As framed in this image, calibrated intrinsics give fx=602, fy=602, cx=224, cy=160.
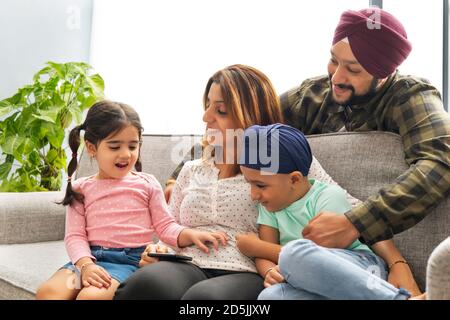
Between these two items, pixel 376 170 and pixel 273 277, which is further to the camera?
pixel 376 170

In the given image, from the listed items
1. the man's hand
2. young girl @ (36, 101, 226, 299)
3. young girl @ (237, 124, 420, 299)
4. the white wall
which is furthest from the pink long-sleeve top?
the white wall

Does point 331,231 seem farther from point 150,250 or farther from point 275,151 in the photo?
point 150,250

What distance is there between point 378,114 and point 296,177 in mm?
327


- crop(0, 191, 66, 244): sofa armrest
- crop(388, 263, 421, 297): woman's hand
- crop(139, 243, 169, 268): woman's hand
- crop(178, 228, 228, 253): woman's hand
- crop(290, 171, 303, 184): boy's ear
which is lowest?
crop(0, 191, 66, 244): sofa armrest

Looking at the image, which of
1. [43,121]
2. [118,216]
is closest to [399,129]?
[118,216]

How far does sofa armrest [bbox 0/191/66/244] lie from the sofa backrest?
3.18 ft

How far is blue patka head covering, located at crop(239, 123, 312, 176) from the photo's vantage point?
4.68ft

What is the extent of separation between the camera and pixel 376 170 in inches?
61.9

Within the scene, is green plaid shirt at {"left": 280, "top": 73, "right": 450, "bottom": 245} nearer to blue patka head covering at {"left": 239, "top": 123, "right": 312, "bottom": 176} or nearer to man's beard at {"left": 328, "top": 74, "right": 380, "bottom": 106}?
man's beard at {"left": 328, "top": 74, "right": 380, "bottom": 106}

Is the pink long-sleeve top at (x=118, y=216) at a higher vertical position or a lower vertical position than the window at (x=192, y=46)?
lower

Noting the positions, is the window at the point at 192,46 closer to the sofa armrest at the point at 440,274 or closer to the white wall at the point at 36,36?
the white wall at the point at 36,36

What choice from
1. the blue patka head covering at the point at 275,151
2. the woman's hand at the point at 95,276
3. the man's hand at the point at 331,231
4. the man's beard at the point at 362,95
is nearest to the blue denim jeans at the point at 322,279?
the man's hand at the point at 331,231

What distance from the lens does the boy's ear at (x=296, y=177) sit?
146 centimetres

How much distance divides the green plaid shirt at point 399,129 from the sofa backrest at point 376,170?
0.04 m
